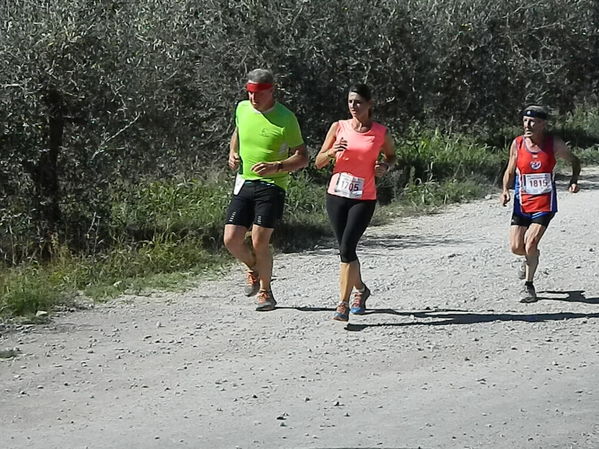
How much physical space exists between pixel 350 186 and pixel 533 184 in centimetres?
171

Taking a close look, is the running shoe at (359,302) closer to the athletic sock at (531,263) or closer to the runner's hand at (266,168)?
the runner's hand at (266,168)

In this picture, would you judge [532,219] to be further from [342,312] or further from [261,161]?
[261,161]

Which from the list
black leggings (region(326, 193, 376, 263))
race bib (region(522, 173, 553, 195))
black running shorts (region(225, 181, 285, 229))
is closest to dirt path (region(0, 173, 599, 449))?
black leggings (region(326, 193, 376, 263))

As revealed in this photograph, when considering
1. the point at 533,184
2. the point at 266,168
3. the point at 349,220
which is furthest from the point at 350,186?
the point at 533,184

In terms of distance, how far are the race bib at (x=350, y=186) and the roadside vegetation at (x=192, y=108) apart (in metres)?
2.24

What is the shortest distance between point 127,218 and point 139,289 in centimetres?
216

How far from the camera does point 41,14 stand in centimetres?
1014

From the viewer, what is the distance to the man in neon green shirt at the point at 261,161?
27.3ft

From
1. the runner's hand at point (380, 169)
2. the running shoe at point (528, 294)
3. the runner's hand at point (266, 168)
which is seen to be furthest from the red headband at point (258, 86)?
the running shoe at point (528, 294)

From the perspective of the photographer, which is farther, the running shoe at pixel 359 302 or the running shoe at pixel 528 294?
the running shoe at pixel 528 294

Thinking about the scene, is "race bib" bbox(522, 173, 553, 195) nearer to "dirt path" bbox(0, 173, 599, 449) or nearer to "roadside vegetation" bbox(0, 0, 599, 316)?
"dirt path" bbox(0, 173, 599, 449)

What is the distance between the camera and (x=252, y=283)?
9.13 metres

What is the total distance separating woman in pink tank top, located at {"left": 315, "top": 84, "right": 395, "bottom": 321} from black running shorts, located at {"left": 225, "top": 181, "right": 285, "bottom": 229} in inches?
16.4

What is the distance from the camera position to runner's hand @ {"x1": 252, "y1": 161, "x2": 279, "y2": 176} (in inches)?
326
